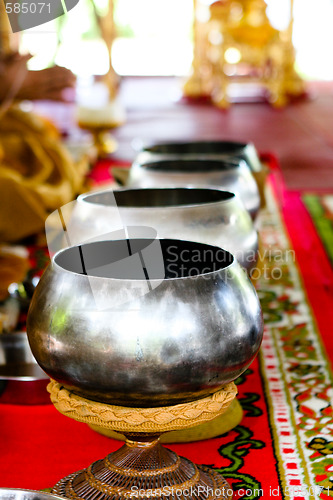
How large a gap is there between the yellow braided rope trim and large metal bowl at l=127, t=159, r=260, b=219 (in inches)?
19.8

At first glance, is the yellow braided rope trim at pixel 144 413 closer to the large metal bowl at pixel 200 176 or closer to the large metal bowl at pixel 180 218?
the large metal bowl at pixel 180 218

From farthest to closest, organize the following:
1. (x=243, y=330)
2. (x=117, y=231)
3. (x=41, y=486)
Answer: (x=117, y=231)
(x=41, y=486)
(x=243, y=330)

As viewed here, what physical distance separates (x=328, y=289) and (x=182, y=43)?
10.5 m

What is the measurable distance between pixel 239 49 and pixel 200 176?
6497 millimetres

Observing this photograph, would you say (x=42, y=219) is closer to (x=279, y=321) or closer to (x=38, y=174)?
(x=38, y=174)

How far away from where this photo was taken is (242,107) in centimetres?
651

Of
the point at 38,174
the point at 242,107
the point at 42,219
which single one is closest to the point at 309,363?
the point at 42,219

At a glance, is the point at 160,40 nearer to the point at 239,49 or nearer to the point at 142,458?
the point at 239,49

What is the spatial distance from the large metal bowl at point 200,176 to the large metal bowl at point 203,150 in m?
0.09

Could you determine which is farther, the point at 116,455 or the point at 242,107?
the point at 242,107

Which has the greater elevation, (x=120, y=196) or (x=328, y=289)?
(x=120, y=196)

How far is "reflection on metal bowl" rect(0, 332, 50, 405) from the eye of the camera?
1022 millimetres

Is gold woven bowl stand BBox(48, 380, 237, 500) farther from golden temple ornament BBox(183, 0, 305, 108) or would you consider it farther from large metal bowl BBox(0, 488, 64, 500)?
golden temple ornament BBox(183, 0, 305, 108)

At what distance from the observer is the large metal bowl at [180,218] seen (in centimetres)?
97
